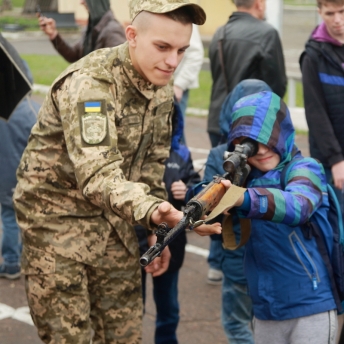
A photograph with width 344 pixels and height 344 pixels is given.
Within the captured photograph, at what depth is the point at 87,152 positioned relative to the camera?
9.51 feet

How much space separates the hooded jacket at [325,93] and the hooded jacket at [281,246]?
1411 millimetres

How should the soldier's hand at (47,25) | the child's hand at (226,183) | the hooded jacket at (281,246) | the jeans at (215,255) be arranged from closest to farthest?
the child's hand at (226,183)
the hooded jacket at (281,246)
the jeans at (215,255)
the soldier's hand at (47,25)

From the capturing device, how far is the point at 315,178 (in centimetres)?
330

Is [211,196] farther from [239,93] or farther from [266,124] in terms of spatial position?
[239,93]

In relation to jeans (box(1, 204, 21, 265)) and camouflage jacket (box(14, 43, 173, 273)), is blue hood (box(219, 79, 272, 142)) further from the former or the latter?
jeans (box(1, 204, 21, 265))

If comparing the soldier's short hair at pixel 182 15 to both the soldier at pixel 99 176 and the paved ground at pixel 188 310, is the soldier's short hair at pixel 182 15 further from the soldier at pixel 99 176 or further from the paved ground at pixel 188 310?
the paved ground at pixel 188 310

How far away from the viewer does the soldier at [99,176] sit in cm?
294

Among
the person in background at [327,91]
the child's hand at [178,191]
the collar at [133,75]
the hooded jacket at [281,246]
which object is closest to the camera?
the collar at [133,75]

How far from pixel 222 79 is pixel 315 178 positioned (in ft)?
9.86

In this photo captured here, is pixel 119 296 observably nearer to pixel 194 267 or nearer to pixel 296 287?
pixel 296 287

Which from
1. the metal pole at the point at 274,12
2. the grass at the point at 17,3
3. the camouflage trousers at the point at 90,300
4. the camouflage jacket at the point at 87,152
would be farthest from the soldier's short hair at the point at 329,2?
the grass at the point at 17,3

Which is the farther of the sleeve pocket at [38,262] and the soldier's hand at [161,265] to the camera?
the soldier's hand at [161,265]

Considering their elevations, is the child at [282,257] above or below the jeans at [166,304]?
above

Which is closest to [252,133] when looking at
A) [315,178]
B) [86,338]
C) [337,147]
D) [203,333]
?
[315,178]
